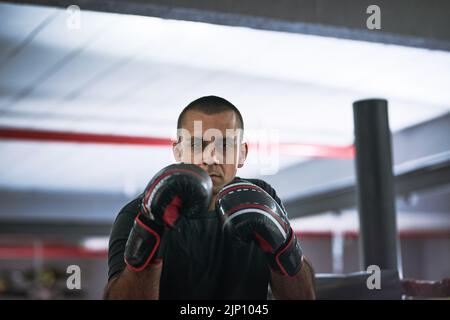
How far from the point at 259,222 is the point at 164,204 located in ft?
0.64

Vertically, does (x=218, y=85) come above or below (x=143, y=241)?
above

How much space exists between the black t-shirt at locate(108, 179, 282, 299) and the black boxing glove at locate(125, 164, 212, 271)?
22cm

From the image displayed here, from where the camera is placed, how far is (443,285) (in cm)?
202

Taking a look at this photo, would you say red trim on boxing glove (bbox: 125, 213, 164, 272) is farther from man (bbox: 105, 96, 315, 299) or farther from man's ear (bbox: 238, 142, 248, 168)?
man's ear (bbox: 238, 142, 248, 168)

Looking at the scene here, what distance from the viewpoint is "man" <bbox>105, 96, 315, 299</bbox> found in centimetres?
132

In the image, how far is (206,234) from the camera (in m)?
1.63

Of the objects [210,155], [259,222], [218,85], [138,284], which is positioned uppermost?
[218,85]

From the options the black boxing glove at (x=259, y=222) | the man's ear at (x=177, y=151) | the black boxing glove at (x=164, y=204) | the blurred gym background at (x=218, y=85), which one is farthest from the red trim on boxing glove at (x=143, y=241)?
the blurred gym background at (x=218, y=85)

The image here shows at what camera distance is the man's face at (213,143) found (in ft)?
4.88

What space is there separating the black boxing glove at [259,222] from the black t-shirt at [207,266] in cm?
17

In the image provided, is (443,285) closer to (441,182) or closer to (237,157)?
(237,157)

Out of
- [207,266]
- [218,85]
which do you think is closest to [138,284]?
[207,266]

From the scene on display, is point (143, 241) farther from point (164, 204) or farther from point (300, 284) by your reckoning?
point (300, 284)

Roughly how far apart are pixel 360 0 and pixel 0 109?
3326 mm
